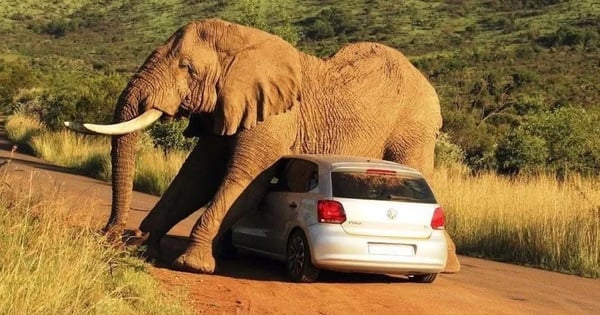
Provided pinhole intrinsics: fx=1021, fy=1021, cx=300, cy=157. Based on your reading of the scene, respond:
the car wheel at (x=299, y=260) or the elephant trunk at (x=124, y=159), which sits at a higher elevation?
the elephant trunk at (x=124, y=159)

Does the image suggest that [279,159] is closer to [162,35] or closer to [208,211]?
[208,211]

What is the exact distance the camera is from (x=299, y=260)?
9.15 meters

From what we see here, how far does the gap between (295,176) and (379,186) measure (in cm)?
98

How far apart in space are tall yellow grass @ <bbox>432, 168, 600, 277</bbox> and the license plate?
11.0 ft

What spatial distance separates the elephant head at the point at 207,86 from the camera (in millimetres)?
9875

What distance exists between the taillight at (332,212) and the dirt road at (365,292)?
610 millimetres

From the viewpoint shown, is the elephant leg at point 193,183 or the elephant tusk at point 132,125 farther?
the elephant leg at point 193,183

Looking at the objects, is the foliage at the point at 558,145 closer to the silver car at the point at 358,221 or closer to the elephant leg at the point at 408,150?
the elephant leg at the point at 408,150

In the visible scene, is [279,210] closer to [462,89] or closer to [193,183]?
[193,183]

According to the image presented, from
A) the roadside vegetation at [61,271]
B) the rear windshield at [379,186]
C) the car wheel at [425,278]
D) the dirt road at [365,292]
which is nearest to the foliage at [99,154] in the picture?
the dirt road at [365,292]

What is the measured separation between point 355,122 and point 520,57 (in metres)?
49.2

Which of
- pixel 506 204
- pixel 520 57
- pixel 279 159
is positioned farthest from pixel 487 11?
pixel 279 159

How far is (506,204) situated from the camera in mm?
14312

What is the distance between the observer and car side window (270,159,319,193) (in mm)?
9344
